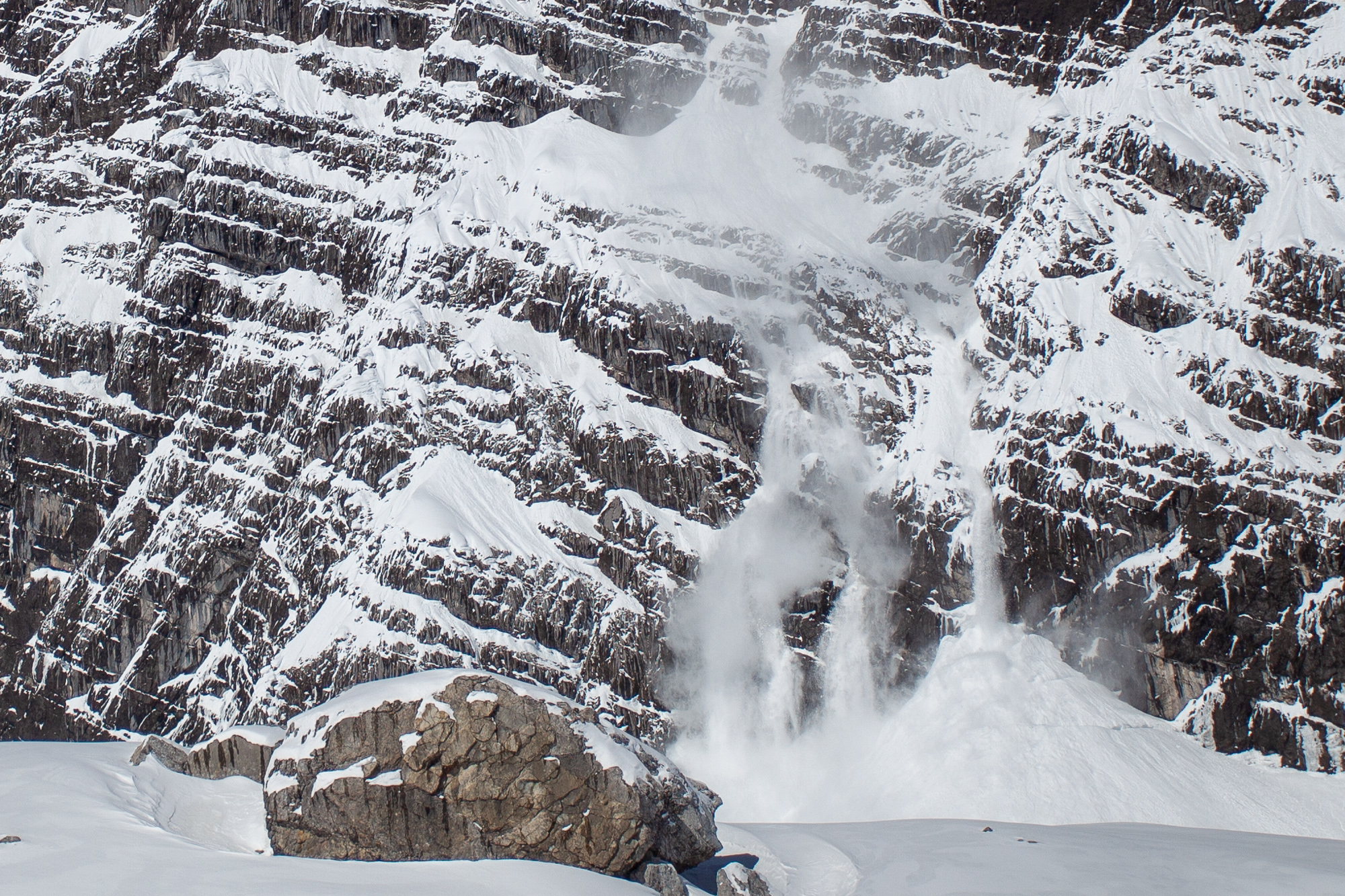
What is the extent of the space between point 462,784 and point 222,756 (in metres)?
12.0

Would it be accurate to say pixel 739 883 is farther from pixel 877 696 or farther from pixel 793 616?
pixel 793 616

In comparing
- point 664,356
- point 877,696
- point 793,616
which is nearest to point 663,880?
point 877,696

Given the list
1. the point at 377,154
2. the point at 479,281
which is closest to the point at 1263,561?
the point at 479,281

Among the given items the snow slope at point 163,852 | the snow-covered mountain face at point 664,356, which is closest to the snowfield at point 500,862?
the snow slope at point 163,852

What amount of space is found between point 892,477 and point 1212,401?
21519 millimetres

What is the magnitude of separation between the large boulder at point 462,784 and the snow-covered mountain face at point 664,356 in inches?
1681

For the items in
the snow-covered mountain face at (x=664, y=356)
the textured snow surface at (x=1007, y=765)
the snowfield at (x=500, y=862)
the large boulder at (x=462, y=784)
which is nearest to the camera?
the snowfield at (x=500, y=862)

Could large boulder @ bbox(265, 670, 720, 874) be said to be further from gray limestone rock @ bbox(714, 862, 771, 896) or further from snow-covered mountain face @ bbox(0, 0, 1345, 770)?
snow-covered mountain face @ bbox(0, 0, 1345, 770)

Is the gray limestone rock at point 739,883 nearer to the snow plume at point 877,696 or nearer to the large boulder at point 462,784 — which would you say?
the large boulder at point 462,784

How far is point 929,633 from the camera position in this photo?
77188mm

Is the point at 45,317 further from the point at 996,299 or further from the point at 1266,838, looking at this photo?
the point at 1266,838

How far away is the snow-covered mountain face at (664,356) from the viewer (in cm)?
7431

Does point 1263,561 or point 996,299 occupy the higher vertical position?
point 996,299

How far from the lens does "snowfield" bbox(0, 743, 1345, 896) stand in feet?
80.5
